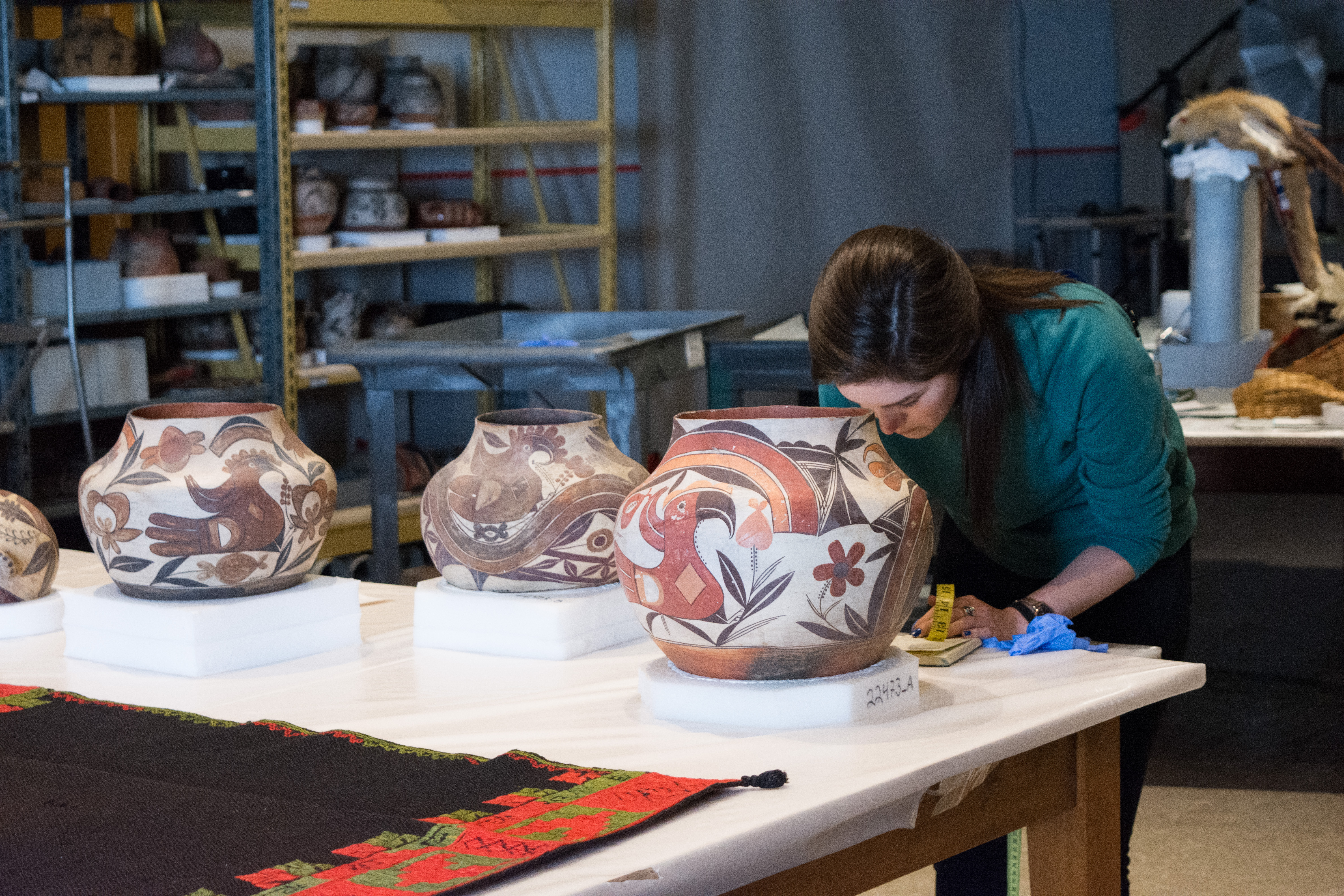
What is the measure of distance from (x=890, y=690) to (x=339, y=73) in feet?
10.5

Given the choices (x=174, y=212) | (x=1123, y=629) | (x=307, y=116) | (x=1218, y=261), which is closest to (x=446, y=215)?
(x=307, y=116)

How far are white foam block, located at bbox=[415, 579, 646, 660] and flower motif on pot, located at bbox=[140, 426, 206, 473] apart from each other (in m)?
0.25

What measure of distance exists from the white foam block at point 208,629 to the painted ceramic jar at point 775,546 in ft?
1.25

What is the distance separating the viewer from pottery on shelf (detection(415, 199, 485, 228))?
13.9 feet

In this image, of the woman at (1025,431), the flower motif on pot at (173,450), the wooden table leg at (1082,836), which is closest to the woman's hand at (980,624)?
the woman at (1025,431)

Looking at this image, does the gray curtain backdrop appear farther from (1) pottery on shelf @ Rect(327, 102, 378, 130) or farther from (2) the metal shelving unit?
(2) the metal shelving unit

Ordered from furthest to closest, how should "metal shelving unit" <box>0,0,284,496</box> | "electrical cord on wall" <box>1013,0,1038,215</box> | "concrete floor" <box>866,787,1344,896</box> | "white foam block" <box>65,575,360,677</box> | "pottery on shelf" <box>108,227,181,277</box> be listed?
1. "electrical cord on wall" <box>1013,0,1038,215</box>
2. "pottery on shelf" <box>108,227,181,277</box>
3. "metal shelving unit" <box>0,0,284,496</box>
4. "concrete floor" <box>866,787,1344,896</box>
5. "white foam block" <box>65,575,360,677</box>

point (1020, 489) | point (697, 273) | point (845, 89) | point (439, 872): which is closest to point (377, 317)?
point (697, 273)

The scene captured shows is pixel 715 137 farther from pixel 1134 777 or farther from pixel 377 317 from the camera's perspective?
pixel 1134 777

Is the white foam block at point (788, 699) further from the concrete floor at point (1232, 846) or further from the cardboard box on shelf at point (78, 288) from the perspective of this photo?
the cardboard box on shelf at point (78, 288)

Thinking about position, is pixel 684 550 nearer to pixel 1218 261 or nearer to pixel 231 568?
pixel 231 568

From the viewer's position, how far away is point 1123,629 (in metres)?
1.72

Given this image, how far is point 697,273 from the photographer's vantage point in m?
5.36

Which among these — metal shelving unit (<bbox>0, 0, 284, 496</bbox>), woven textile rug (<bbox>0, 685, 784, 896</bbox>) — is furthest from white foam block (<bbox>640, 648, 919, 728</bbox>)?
metal shelving unit (<bbox>0, 0, 284, 496</bbox>)
